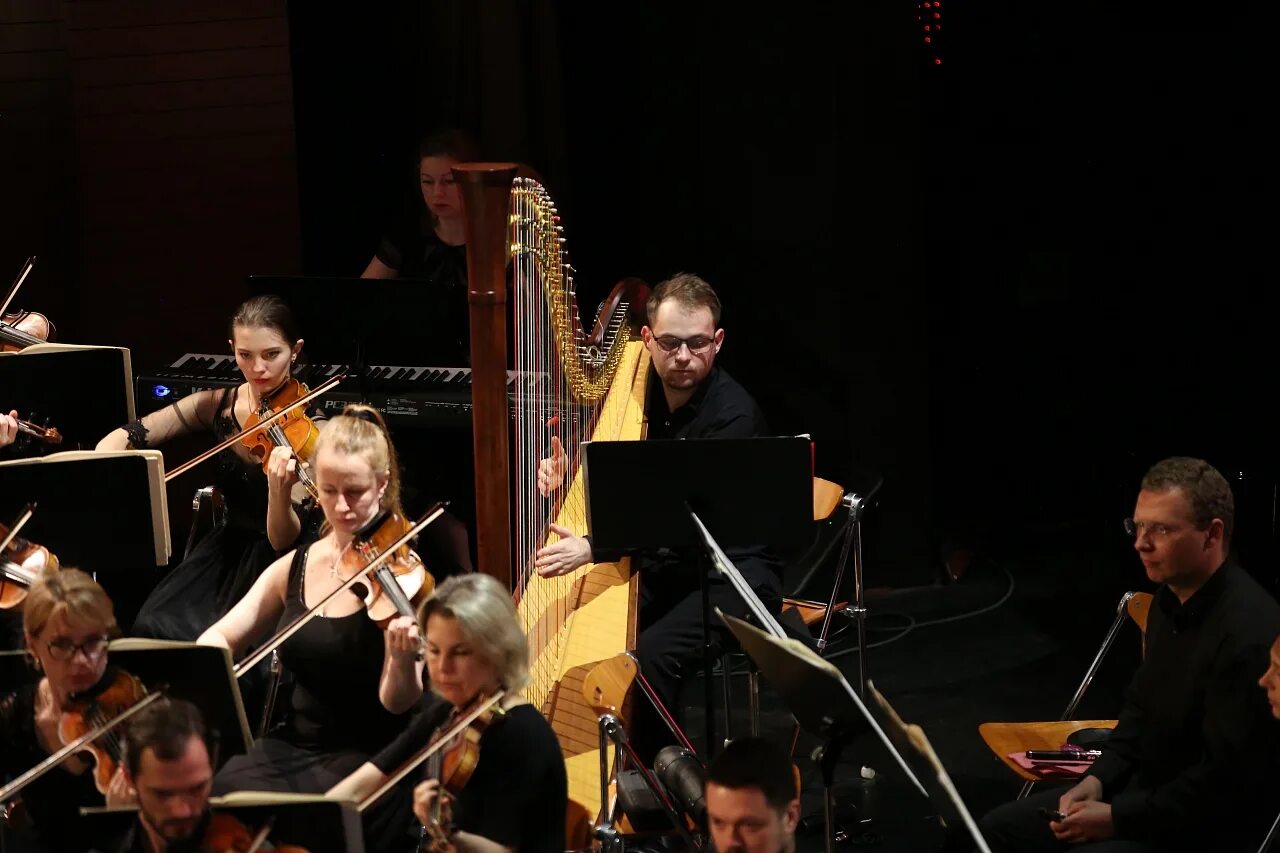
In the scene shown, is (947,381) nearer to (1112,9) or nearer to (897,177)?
(897,177)

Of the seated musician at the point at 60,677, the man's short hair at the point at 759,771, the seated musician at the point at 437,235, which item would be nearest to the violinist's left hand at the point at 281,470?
the seated musician at the point at 60,677

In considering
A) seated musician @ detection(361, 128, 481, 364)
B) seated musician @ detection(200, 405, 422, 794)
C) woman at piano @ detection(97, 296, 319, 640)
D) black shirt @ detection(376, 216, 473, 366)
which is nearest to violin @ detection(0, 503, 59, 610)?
woman at piano @ detection(97, 296, 319, 640)

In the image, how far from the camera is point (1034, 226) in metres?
6.47

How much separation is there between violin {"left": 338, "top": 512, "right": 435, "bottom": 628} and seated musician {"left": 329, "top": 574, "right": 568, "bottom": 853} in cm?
43

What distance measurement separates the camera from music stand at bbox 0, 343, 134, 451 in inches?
170

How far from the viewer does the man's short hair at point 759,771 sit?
9.47 feet

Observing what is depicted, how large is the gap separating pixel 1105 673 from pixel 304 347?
108 inches

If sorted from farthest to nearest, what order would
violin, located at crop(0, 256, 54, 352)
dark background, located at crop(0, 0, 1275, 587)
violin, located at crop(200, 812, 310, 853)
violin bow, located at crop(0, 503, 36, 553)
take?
dark background, located at crop(0, 0, 1275, 587) → violin, located at crop(0, 256, 54, 352) → violin bow, located at crop(0, 503, 36, 553) → violin, located at crop(200, 812, 310, 853)

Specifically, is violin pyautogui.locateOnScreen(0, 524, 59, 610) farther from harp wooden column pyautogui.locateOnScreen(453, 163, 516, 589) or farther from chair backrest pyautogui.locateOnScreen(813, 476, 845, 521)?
chair backrest pyautogui.locateOnScreen(813, 476, 845, 521)

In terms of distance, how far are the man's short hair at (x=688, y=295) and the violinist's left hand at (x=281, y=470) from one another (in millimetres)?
1004

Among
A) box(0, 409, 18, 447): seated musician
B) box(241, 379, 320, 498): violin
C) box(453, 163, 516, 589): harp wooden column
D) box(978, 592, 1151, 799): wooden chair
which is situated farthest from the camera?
box(241, 379, 320, 498): violin

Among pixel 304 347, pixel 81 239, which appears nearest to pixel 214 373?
pixel 304 347

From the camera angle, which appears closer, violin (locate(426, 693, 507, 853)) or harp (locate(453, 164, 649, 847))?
violin (locate(426, 693, 507, 853))

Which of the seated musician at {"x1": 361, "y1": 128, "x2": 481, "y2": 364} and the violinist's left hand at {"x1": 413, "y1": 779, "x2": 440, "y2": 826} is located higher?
the seated musician at {"x1": 361, "y1": 128, "x2": 481, "y2": 364}
